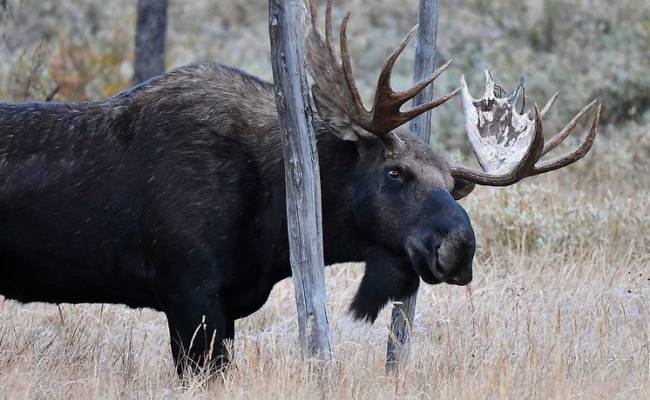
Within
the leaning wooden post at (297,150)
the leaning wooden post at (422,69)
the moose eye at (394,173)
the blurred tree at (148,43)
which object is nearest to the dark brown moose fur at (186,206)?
the moose eye at (394,173)

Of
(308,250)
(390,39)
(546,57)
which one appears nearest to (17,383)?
(308,250)

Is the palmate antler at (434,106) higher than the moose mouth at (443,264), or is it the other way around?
the palmate antler at (434,106)

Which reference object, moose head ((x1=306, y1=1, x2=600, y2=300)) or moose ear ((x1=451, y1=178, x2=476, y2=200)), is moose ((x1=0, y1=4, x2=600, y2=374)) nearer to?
moose head ((x1=306, y1=1, x2=600, y2=300))

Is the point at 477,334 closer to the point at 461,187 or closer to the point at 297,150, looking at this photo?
the point at 461,187

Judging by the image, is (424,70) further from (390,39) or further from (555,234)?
(390,39)

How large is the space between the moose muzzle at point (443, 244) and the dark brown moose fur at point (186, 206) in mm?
17

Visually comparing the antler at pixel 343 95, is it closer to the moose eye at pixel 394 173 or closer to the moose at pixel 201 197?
the moose at pixel 201 197

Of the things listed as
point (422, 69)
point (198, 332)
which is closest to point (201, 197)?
point (198, 332)

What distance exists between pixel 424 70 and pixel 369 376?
1937 millimetres

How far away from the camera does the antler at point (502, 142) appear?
6383 millimetres

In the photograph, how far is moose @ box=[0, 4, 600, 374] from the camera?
19.9ft

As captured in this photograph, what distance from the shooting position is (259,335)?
304 inches

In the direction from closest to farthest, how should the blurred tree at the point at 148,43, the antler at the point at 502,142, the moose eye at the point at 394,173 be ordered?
1. the moose eye at the point at 394,173
2. the antler at the point at 502,142
3. the blurred tree at the point at 148,43

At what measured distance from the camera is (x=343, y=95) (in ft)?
19.8
